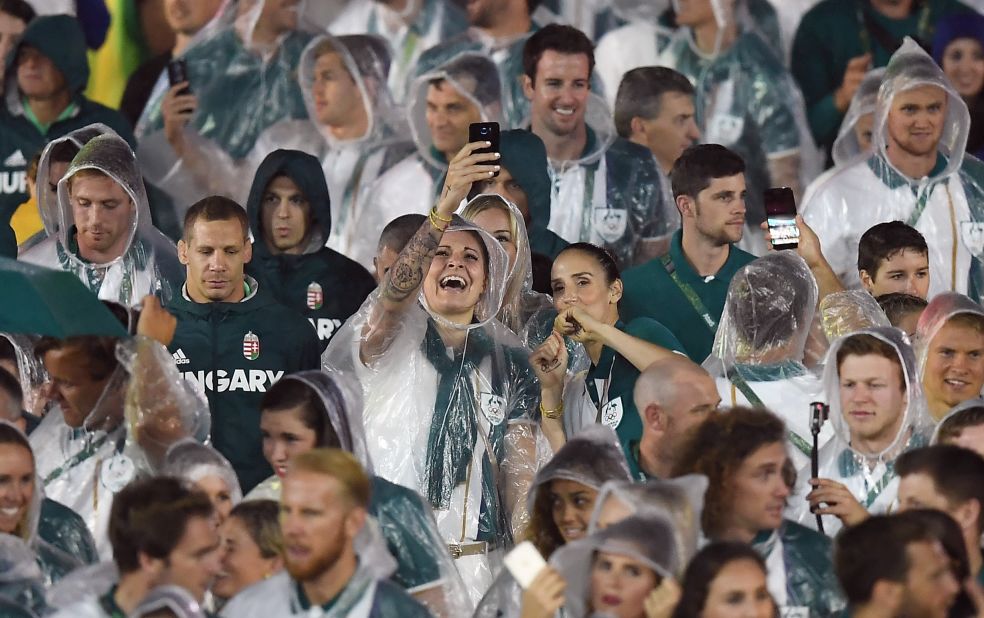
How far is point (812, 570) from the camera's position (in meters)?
8.29

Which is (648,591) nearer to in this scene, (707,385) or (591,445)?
(591,445)

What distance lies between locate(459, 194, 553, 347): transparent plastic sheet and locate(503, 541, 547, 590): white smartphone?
2733 mm

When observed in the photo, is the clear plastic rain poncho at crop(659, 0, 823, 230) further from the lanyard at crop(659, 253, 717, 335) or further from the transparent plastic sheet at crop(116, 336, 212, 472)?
the transparent plastic sheet at crop(116, 336, 212, 472)

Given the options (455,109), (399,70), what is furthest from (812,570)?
(399,70)

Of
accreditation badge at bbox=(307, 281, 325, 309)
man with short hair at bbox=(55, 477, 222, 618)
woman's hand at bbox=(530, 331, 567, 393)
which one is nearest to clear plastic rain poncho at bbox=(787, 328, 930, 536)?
woman's hand at bbox=(530, 331, 567, 393)

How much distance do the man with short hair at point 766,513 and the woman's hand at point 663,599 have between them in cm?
64

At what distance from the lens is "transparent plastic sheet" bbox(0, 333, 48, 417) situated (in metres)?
9.92

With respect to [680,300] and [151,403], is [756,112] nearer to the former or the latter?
[680,300]

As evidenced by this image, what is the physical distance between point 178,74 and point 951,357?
4498 millimetres

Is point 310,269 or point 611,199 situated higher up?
point 611,199

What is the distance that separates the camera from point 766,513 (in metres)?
8.23

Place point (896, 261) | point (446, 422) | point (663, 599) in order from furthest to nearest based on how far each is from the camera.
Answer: point (896, 261) < point (446, 422) < point (663, 599)


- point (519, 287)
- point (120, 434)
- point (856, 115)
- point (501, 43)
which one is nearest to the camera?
point (120, 434)

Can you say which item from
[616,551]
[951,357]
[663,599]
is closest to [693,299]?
[951,357]
